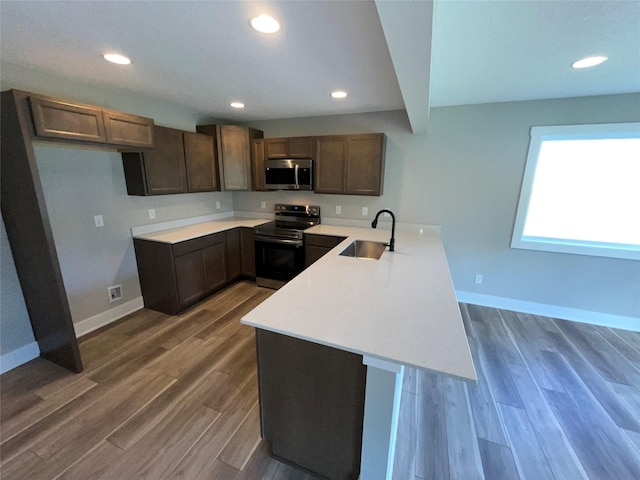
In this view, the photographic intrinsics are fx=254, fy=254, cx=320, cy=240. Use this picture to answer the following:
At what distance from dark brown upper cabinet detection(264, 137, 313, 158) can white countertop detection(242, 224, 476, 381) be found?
6.54 ft

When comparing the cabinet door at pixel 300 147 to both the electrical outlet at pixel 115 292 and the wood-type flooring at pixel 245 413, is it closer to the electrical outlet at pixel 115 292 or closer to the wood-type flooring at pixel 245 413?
the wood-type flooring at pixel 245 413

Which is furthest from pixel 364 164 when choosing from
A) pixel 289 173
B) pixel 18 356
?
pixel 18 356

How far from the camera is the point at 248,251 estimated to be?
3.74 m

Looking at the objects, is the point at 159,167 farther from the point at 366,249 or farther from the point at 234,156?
the point at 366,249

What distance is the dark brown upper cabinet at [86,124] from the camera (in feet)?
6.03

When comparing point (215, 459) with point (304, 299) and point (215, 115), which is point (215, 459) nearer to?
point (304, 299)

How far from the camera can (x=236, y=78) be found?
217 centimetres

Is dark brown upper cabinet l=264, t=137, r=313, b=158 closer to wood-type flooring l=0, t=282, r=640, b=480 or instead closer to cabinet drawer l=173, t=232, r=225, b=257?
cabinet drawer l=173, t=232, r=225, b=257

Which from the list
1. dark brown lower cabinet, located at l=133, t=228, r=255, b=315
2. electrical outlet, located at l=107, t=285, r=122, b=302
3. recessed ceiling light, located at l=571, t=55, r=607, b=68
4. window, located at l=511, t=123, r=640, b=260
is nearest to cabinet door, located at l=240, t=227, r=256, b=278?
dark brown lower cabinet, located at l=133, t=228, r=255, b=315

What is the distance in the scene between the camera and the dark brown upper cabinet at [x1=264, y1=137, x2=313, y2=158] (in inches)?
137

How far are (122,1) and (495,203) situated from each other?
12.0 ft

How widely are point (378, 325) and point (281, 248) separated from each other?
243 cm

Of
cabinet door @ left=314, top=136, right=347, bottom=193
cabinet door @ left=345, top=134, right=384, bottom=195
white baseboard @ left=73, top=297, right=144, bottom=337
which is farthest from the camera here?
cabinet door @ left=314, top=136, right=347, bottom=193

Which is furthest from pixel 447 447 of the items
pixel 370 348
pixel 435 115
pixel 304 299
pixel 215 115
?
pixel 215 115
